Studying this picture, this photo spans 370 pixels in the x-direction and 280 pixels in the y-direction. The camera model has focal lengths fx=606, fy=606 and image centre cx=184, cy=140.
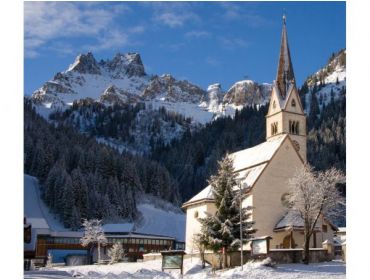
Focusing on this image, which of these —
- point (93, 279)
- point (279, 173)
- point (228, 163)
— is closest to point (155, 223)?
point (279, 173)

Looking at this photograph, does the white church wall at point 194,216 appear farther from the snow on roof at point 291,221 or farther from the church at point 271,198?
the snow on roof at point 291,221

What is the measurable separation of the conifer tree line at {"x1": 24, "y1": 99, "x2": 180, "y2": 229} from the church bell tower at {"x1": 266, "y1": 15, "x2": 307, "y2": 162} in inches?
1685

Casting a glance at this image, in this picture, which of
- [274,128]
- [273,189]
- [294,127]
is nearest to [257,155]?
[273,189]

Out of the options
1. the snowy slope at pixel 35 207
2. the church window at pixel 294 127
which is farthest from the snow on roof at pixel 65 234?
the church window at pixel 294 127

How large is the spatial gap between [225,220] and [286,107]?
104ft

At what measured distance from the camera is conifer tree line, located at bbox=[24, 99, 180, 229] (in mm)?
101812

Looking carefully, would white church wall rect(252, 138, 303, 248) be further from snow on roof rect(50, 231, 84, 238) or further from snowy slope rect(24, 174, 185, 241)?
snow on roof rect(50, 231, 84, 238)

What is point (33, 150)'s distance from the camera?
119562mm

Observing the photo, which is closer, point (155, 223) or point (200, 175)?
point (155, 223)

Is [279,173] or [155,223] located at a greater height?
[279,173]

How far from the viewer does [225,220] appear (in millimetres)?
39531
